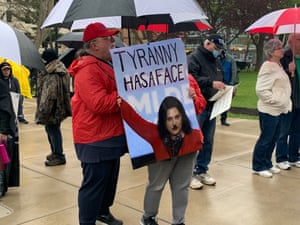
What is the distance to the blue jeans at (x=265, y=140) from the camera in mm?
5430

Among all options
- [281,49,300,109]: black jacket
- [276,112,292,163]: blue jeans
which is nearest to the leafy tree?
[281,49,300,109]: black jacket

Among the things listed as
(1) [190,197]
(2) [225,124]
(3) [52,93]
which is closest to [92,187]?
(1) [190,197]

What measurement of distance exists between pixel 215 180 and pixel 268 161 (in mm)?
865

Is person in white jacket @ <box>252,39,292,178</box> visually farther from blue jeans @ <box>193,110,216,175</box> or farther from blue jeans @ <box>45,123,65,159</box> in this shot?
blue jeans @ <box>45,123,65,159</box>

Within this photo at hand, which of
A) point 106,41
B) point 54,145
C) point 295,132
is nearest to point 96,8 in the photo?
point 106,41

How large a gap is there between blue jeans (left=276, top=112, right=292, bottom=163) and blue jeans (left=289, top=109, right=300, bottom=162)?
94mm

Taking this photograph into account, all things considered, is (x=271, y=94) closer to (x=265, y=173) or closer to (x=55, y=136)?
(x=265, y=173)

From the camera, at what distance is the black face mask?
3.32m

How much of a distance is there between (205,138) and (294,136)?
1.67m

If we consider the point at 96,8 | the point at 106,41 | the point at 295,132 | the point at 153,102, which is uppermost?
the point at 96,8

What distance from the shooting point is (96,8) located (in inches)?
129

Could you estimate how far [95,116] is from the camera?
328 cm

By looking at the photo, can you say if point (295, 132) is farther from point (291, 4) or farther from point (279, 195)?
point (291, 4)

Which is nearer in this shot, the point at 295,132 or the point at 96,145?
the point at 96,145
